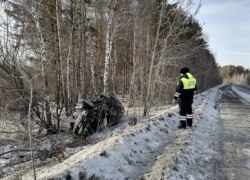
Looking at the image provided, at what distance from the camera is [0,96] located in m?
11.2

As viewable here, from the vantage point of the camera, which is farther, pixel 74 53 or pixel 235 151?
pixel 74 53

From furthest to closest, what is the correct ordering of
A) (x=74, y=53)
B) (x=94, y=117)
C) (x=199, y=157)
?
(x=74, y=53) → (x=94, y=117) → (x=199, y=157)

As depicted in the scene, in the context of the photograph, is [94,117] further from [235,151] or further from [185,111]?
[235,151]

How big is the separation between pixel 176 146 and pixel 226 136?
3092 millimetres

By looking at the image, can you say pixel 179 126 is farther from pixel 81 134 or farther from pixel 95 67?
pixel 95 67

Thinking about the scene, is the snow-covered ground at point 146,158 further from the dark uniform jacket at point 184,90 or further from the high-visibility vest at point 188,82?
the high-visibility vest at point 188,82

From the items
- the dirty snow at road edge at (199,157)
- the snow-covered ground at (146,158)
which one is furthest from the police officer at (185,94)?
the snow-covered ground at (146,158)

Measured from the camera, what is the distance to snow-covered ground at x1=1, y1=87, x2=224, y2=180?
6.31 meters

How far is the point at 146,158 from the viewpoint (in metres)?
7.80

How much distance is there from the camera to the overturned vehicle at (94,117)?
1417 cm

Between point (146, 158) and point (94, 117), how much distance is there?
6885 mm

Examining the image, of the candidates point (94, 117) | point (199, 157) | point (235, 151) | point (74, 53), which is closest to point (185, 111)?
point (235, 151)

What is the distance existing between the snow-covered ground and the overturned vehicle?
4.10 metres

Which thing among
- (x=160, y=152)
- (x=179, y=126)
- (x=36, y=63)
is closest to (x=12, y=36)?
(x=36, y=63)
